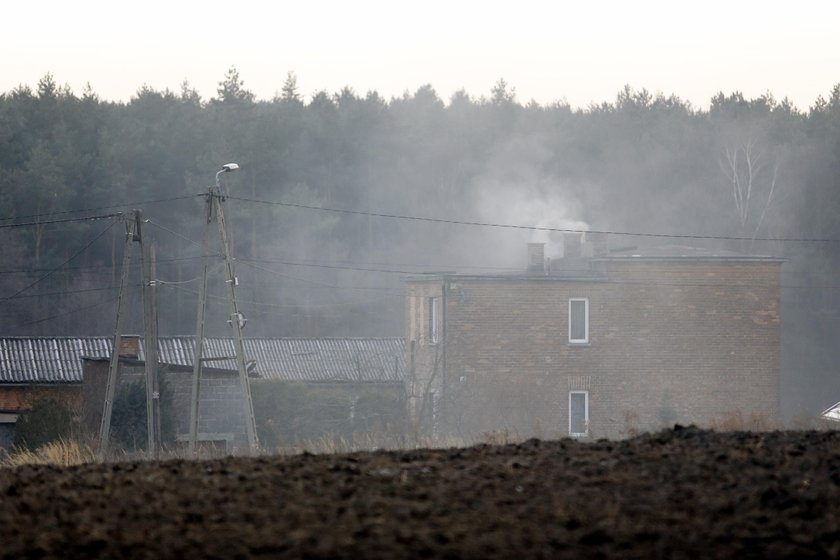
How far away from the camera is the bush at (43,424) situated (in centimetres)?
3334

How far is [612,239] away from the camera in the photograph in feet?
207

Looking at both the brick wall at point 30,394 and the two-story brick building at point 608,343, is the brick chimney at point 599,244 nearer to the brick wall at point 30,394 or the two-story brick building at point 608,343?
the two-story brick building at point 608,343

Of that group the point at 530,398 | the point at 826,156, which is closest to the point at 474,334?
the point at 530,398

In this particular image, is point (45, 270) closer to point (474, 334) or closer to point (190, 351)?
point (190, 351)

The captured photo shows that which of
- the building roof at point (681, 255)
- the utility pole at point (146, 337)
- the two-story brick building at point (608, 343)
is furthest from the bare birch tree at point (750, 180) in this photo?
the utility pole at point (146, 337)

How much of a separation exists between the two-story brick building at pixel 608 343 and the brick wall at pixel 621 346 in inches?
1.3

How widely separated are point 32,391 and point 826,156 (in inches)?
1775

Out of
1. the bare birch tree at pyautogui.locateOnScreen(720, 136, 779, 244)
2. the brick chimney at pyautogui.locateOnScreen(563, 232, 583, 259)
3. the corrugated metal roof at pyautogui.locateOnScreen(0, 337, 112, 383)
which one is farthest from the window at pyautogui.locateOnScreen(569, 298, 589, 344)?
the bare birch tree at pyautogui.locateOnScreen(720, 136, 779, 244)

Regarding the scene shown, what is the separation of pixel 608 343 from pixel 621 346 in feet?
1.38

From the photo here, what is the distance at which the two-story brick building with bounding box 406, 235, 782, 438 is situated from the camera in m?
37.8

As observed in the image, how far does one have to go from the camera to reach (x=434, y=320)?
131ft

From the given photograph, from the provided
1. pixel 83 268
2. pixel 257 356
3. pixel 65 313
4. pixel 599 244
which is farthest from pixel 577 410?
pixel 65 313

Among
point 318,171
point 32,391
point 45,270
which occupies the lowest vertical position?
point 32,391

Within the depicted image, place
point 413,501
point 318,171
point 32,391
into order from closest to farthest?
point 413,501
point 32,391
point 318,171
